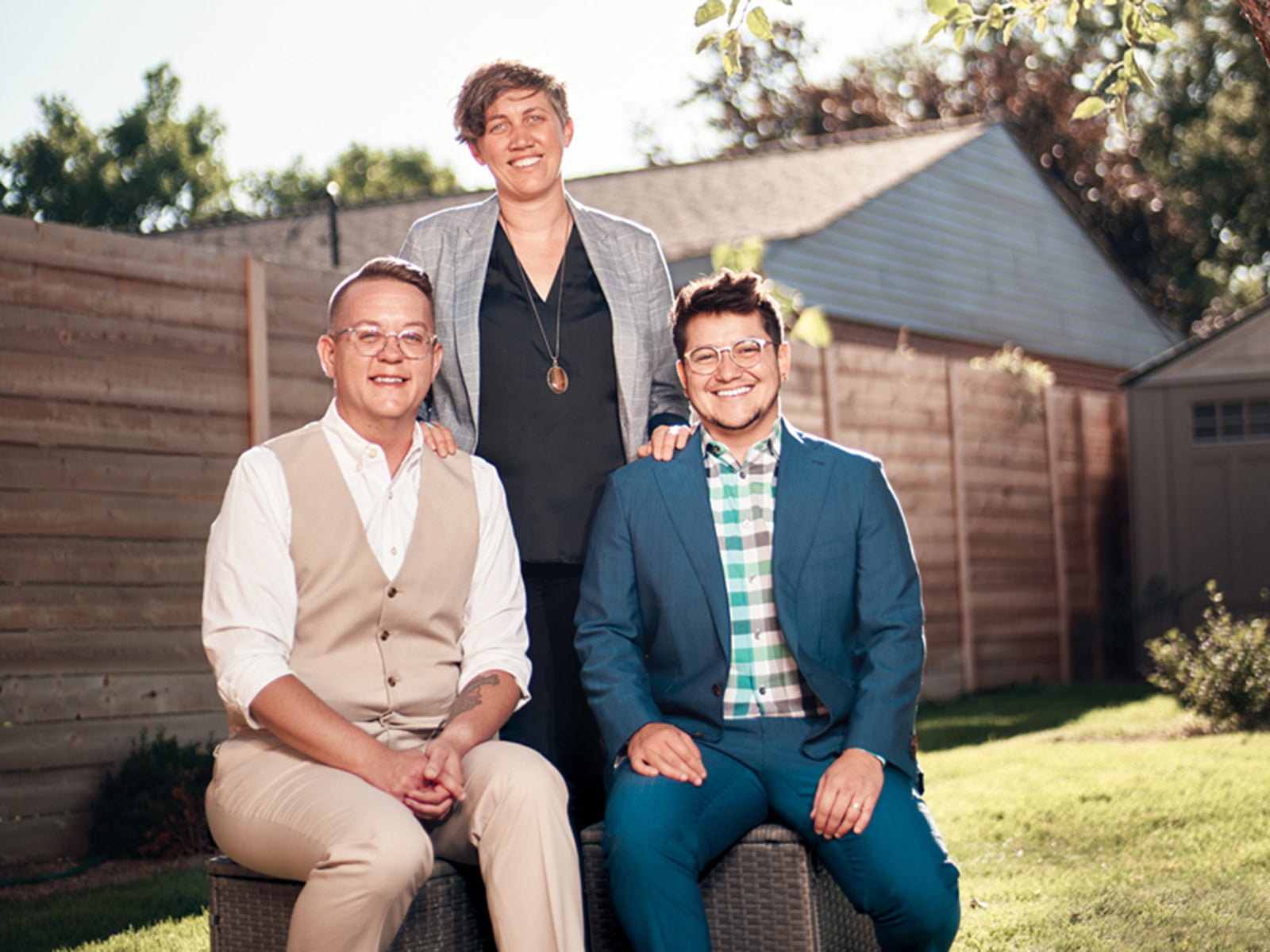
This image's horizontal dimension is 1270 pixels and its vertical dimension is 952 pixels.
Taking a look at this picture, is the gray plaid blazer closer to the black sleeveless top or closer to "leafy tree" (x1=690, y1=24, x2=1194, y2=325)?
the black sleeveless top

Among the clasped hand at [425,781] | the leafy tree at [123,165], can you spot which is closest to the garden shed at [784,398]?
the clasped hand at [425,781]

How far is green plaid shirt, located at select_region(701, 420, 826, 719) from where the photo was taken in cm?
297

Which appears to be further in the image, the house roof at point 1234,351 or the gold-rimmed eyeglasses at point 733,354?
the house roof at point 1234,351

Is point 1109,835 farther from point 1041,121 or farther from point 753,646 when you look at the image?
point 1041,121

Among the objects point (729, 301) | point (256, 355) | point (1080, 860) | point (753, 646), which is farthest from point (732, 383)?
point (256, 355)

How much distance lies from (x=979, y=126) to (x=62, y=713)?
1648 centimetres

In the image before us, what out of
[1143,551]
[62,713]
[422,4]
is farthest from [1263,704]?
[422,4]

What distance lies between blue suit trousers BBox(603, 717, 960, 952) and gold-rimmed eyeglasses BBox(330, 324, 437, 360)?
41.2 inches

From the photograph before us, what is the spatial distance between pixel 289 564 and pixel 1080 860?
10.5ft

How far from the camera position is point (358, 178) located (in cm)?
5300

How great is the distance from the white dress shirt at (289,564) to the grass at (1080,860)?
1.60 metres

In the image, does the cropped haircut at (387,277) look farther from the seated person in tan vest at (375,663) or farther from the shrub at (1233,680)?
the shrub at (1233,680)

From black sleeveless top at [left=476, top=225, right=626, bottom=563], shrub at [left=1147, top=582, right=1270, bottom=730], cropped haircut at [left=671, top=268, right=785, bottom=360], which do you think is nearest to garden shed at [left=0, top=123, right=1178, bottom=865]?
shrub at [left=1147, top=582, right=1270, bottom=730]

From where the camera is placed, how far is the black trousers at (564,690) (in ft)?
10.7
